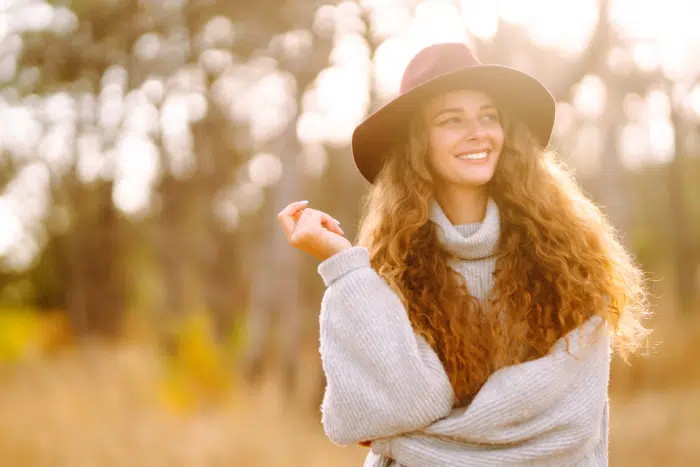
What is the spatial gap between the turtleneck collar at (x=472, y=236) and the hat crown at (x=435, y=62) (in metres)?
0.41

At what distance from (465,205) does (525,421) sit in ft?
2.13

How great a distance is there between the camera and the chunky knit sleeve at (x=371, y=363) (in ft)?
6.15

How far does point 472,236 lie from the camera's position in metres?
2.09

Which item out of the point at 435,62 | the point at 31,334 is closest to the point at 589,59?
the point at 435,62

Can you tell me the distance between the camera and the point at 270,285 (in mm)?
8273

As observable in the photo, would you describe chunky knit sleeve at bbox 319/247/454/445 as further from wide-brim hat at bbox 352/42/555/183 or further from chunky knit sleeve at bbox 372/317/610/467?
wide-brim hat at bbox 352/42/555/183

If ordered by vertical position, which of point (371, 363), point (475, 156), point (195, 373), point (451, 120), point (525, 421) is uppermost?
point (451, 120)

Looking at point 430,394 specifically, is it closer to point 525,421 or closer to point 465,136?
point 525,421

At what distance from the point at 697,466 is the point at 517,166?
4.43 m

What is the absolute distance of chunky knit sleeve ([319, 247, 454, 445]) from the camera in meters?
1.88

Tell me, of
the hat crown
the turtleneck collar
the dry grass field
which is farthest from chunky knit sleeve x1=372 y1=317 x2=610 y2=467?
the dry grass field

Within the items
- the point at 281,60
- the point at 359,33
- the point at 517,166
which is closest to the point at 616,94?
the point at 359,33

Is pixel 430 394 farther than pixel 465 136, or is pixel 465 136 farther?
pixel 465 136

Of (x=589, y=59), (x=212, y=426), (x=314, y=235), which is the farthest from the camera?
(x=589, y=59)
